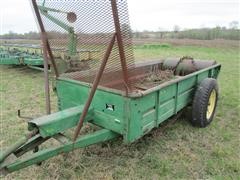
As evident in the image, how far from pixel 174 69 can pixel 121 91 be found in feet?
8.32

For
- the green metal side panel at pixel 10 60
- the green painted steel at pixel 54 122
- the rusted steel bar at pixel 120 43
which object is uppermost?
the rusted steel bar at pixel 120 43

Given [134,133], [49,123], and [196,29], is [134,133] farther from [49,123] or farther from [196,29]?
[196,29]

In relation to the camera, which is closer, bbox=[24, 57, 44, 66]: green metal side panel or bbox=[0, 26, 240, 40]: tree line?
bbox=[24, 57, 44, 66]: green metal side panel

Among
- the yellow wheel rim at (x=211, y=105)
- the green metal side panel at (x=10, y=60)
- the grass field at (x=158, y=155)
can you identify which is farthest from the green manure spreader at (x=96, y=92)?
the green metal side panel at (x=10, y=60)

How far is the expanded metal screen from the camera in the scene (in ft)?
6.59

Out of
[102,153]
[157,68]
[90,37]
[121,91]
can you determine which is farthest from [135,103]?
[157,68]

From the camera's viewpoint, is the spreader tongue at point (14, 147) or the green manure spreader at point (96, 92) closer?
the spreader tongue at point (14, 147)

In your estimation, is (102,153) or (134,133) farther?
(102,153)

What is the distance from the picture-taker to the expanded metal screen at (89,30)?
2.01m

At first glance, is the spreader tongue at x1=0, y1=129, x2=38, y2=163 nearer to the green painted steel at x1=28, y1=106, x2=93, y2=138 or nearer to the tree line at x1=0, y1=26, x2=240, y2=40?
the green painted steel at x1=28, y1=106, x2=93, y2=138

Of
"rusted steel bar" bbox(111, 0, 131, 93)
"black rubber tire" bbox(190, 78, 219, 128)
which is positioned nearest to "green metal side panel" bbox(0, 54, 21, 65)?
"black rubber tire" bbox(190, 78, 219, 128)

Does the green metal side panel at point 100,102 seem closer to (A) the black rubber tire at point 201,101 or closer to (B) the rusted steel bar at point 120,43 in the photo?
(B) the rusted steel bar at point 120,43

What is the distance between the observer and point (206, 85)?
11.5ft

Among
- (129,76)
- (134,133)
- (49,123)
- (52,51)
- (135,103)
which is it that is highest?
(52,51)
